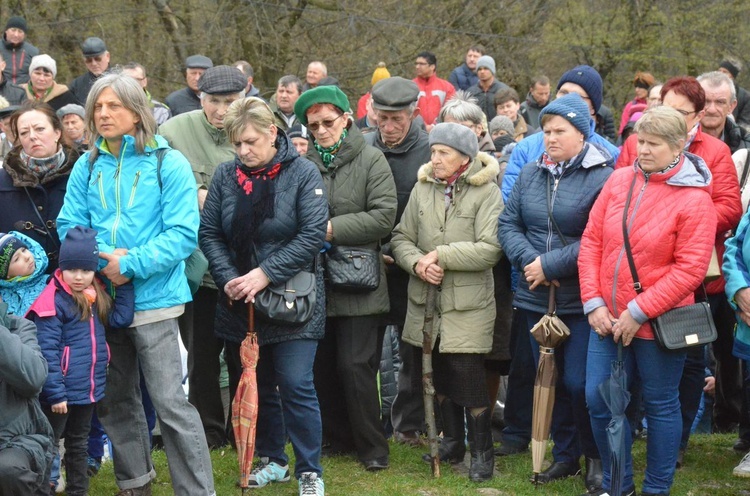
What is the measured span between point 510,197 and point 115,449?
2476 millimetres

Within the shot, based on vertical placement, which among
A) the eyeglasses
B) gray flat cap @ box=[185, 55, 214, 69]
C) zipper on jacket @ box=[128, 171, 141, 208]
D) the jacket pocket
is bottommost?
the jacket pocket

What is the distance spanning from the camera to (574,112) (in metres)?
5.30

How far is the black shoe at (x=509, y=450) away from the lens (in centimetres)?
616

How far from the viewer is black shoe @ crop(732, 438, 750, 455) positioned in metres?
6.16

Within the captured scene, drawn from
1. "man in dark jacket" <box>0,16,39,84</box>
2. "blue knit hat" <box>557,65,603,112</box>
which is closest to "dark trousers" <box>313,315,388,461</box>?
"blue knit hat" <box>557,65,603,112</box>

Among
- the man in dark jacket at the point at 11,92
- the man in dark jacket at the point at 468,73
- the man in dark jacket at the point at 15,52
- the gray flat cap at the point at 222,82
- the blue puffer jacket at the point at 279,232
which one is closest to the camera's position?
the blue puffer jacket at the point at 279,232

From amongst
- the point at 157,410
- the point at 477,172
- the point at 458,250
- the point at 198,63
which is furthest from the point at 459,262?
the point at 198,63

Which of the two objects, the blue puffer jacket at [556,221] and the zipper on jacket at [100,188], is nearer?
the zipper on jacket at [100,188]

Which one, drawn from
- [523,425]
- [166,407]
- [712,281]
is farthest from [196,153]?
[712,281]

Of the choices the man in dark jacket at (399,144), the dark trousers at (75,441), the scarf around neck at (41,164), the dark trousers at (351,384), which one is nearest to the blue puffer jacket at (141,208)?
the scarf around neck at (41,164)

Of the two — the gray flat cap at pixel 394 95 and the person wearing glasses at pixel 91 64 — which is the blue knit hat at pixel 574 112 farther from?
the person wearing glasses at pixel 91 64

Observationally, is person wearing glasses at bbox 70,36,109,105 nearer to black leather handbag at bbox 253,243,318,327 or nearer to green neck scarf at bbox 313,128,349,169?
green neck scarf at bbox 313,128,349,169

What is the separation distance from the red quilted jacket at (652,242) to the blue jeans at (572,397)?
0.35 m

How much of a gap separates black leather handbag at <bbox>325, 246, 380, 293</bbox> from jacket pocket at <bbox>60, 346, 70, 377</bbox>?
148 cm
